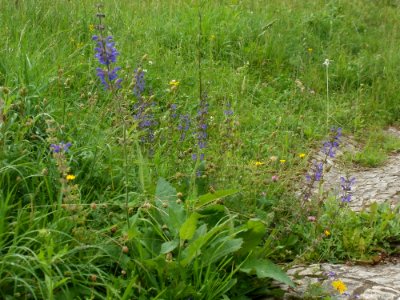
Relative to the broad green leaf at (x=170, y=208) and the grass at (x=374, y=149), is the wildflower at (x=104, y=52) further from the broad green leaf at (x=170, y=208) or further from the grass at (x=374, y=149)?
the grass at (x=374, y=149)

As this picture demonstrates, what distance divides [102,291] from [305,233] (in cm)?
141

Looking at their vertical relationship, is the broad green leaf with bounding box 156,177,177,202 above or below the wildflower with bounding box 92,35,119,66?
below

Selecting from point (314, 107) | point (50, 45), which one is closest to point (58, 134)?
point (50, 45)

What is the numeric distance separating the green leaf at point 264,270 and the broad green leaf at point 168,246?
322mm

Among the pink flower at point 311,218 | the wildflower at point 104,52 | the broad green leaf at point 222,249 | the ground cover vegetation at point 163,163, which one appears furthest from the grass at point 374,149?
the wildflower at point 104,52

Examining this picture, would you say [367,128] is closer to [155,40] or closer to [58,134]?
[155,40]

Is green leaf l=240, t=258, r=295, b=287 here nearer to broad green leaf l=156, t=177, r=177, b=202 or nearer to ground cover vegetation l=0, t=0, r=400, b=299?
ground cover vegetation l=0, t=0, r=400, b=299

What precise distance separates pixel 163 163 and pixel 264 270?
117 centimetres

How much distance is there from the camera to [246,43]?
707cm

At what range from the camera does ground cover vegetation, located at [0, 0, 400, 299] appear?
2.82 m

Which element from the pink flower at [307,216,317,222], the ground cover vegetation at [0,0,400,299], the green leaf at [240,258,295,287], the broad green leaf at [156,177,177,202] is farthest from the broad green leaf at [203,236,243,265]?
the pink flower at [307,216,317,222]

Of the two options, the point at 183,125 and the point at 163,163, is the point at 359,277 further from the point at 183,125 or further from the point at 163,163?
the point at 183,125

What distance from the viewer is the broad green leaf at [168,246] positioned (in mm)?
2850

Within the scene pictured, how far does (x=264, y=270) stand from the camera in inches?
117
